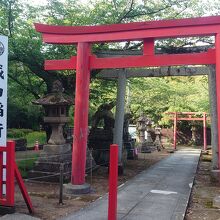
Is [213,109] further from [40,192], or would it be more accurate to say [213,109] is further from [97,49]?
[40,192]

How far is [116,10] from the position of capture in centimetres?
1410

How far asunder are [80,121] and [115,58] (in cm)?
203

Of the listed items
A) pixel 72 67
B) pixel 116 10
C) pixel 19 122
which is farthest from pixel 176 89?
pixel 72 67

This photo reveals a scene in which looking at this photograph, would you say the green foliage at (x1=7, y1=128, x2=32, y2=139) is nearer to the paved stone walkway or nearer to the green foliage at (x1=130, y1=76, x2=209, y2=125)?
the green foliage at (x1=130, y1=76, x2=209, y2=125)

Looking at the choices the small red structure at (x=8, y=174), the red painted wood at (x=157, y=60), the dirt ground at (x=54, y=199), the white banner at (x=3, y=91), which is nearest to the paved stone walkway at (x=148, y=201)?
the dirt ground at (x=54, y=199)

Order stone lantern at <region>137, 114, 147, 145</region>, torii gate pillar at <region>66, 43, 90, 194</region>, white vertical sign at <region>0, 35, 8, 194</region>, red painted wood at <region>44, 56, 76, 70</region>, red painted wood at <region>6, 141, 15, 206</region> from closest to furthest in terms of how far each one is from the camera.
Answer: red painted wood at <region>6, 141, 15, 206</region> < white vertical sign at <region>0, 35, 8, 194</region> < torii gate pillar at <region>66, 43, 90, 194</region> < red painted wood at <region>44, 56, 76, 70</region> < stone lantern at <region>137, 114, 147, 145</region>

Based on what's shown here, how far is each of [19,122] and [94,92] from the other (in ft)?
49.9

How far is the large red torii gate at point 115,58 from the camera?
30.2 ft

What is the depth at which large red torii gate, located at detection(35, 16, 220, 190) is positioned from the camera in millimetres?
9203

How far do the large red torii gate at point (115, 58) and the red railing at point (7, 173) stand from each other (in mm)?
3121

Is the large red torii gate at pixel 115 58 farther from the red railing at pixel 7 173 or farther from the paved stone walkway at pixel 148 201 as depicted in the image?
the red railing at pixel 7 173

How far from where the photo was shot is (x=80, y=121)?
9.83 metres

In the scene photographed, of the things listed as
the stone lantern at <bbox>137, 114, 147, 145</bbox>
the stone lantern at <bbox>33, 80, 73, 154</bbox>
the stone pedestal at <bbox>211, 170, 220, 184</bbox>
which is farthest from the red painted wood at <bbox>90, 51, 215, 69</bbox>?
the stone lantern at <bbox>137, 114, 147, 145</bbox>

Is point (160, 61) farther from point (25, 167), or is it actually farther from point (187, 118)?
point (187, 118)
